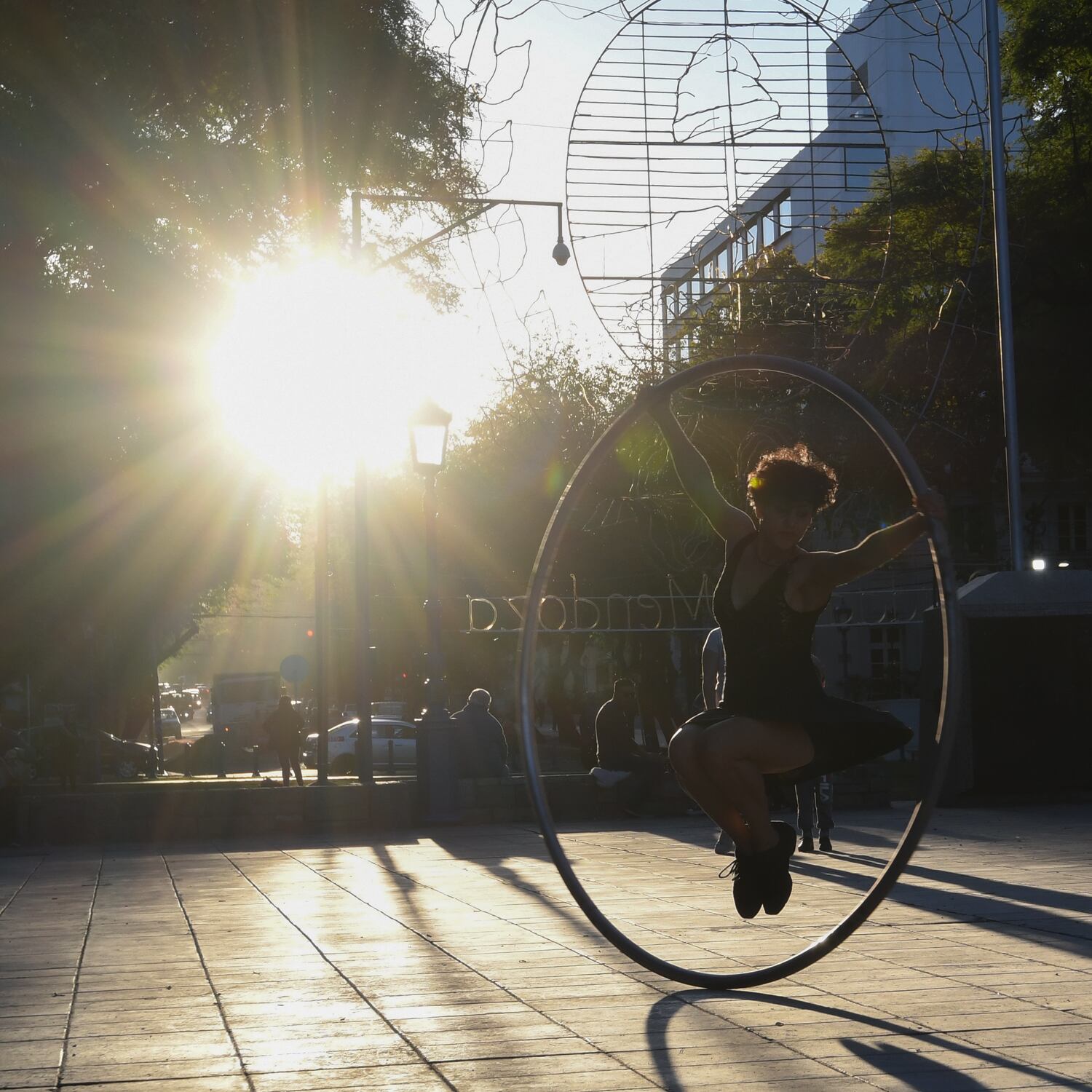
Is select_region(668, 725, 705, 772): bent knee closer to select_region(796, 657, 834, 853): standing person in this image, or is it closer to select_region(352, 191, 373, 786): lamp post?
select_region(796, 657, 834, 853): standing person

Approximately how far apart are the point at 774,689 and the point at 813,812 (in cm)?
839

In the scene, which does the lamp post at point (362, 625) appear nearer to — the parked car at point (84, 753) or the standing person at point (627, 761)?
the standing person at point (627, 761)

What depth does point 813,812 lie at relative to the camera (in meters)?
14.4

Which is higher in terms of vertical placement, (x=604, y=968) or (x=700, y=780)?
(x=700, y=780)

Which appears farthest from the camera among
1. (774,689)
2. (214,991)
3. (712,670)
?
(712,670)

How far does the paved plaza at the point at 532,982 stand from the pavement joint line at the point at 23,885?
0.06 metres

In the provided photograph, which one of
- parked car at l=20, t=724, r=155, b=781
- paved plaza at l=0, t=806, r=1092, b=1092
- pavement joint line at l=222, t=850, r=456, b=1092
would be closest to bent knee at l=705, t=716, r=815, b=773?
paved plaza at l=0, t=806, r=1092, b=1092

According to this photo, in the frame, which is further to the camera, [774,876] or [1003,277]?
[1003,277]

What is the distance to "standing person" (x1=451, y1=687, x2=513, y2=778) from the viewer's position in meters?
20.7

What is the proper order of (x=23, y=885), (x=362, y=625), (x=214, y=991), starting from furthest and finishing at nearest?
(x=362, y=625) < (x=23, y=885) < (x=214, y=991)

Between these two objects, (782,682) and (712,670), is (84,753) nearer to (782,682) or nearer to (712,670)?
(712,670)

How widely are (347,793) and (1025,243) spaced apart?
20.5 metres

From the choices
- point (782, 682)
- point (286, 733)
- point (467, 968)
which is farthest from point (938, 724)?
point (286, 733)

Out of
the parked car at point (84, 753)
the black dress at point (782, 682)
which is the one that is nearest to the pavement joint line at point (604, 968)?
the black dress at point (782, 682)
